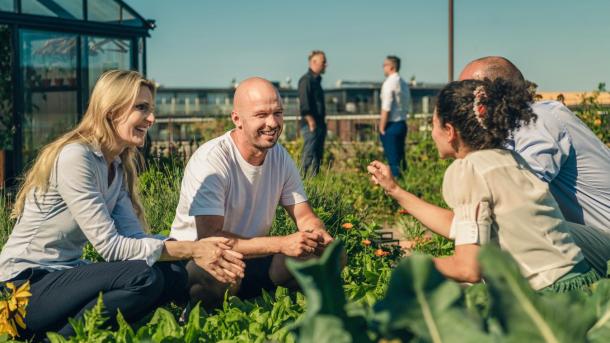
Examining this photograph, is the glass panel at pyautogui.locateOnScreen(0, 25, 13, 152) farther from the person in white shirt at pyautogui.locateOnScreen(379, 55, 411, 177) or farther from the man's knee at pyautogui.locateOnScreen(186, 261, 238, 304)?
the man's knee at pyautogui.locateOnScreen(186, 261, 238, 304)

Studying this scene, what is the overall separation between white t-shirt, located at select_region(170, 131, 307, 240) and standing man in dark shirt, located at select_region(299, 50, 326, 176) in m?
6.41

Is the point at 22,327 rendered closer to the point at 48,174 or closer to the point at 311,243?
the point at 48,174

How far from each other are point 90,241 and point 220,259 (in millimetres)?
539

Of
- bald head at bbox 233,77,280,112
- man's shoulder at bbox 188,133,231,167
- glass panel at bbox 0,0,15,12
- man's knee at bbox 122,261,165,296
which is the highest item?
glass panel at bbox 0,0,15,12

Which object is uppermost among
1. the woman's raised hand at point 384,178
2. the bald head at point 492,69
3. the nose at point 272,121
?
the bald head at point 492,69

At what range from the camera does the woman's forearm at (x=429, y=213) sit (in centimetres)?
313

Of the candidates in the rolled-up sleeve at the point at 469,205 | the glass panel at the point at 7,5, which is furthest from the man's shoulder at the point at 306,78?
the rolled-up sleeve at the point at 469,205

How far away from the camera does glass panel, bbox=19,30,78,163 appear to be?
1080 centimetres

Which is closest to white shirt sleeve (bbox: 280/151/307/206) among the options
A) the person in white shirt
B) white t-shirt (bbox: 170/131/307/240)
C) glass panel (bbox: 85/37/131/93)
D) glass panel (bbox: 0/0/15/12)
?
white t-shirt (bbox: 170/131/307/240)

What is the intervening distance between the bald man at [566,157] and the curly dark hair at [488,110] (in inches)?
34.0

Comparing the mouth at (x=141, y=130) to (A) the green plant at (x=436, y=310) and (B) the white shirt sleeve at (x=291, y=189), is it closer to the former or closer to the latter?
(B) the white shirt sleeve at (x=291, y=189)

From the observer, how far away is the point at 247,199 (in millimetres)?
4160

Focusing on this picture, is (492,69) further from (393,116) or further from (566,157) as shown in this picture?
(393,116)

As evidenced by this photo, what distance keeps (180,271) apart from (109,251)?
396 mm
